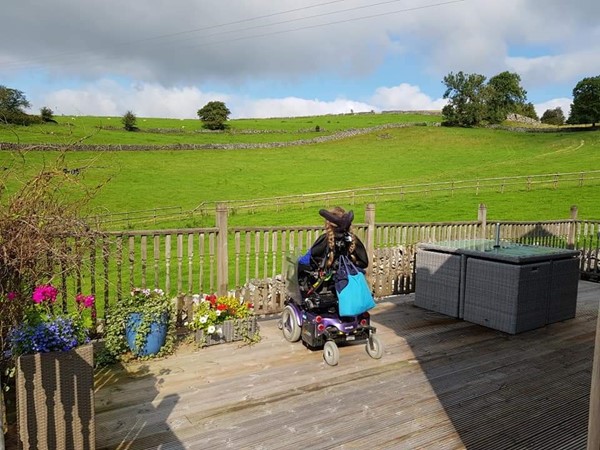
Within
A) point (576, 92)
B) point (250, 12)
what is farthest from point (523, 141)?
point (250, 12)

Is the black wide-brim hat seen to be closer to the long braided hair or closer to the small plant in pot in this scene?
the long braided hair

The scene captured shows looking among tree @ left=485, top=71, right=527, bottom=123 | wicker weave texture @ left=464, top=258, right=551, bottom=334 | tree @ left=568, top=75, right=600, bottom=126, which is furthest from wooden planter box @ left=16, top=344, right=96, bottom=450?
tree @ left=485, top=71, right=527, bottom=123

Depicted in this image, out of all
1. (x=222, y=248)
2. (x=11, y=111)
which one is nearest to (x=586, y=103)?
(x=222, y=248)

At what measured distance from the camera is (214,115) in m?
58.9

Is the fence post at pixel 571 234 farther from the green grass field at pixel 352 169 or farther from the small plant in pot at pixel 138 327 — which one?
the small plant in pot at pixel 138 327

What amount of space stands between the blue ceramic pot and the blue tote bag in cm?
178

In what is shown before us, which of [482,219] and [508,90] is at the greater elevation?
[508,90]

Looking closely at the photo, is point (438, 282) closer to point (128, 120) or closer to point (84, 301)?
point (84, 301)

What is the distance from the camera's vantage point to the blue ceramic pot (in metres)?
4.26

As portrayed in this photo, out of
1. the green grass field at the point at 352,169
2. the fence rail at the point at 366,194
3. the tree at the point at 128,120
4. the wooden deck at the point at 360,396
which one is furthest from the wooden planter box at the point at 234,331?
the tree at the point at 128,120

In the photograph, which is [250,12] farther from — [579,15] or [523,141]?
[523,141]

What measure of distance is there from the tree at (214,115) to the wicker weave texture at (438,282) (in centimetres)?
5506

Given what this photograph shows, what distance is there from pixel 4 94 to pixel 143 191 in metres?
24.8

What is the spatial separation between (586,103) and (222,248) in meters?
66.5
